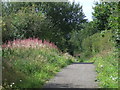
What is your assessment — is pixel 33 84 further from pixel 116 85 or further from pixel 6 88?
pixel 116 85

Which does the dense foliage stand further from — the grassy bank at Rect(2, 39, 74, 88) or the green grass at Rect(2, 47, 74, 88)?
the green grass at Rect(2, 47, 74, 88)

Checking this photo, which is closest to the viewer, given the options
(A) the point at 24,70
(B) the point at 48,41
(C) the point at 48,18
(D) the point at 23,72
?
(D) the point at 23,72

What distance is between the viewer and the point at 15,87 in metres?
7.62

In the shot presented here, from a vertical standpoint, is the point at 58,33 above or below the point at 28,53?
above

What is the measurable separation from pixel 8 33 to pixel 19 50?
22.7ft

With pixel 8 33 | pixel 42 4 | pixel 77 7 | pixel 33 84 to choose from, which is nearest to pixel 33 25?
pixel 8 33

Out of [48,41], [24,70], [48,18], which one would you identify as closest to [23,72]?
[24,70]

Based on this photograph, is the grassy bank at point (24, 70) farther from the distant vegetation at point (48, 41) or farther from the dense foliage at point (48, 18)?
the dense foliage at point (48, 18)

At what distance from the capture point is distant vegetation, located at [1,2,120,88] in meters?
9.47

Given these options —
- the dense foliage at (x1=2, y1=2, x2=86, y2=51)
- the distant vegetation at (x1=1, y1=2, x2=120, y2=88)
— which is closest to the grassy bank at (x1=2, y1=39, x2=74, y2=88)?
the distant vegetation at (x1=1, y1=2, x2=120, y2=88)

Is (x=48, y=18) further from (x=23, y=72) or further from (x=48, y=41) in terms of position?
(x=23, y=72)

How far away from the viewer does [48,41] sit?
22.8m

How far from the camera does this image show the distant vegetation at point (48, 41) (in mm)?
9469

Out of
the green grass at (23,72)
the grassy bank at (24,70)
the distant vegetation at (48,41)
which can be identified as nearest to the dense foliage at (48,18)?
the distant vegetation at (48,41)
